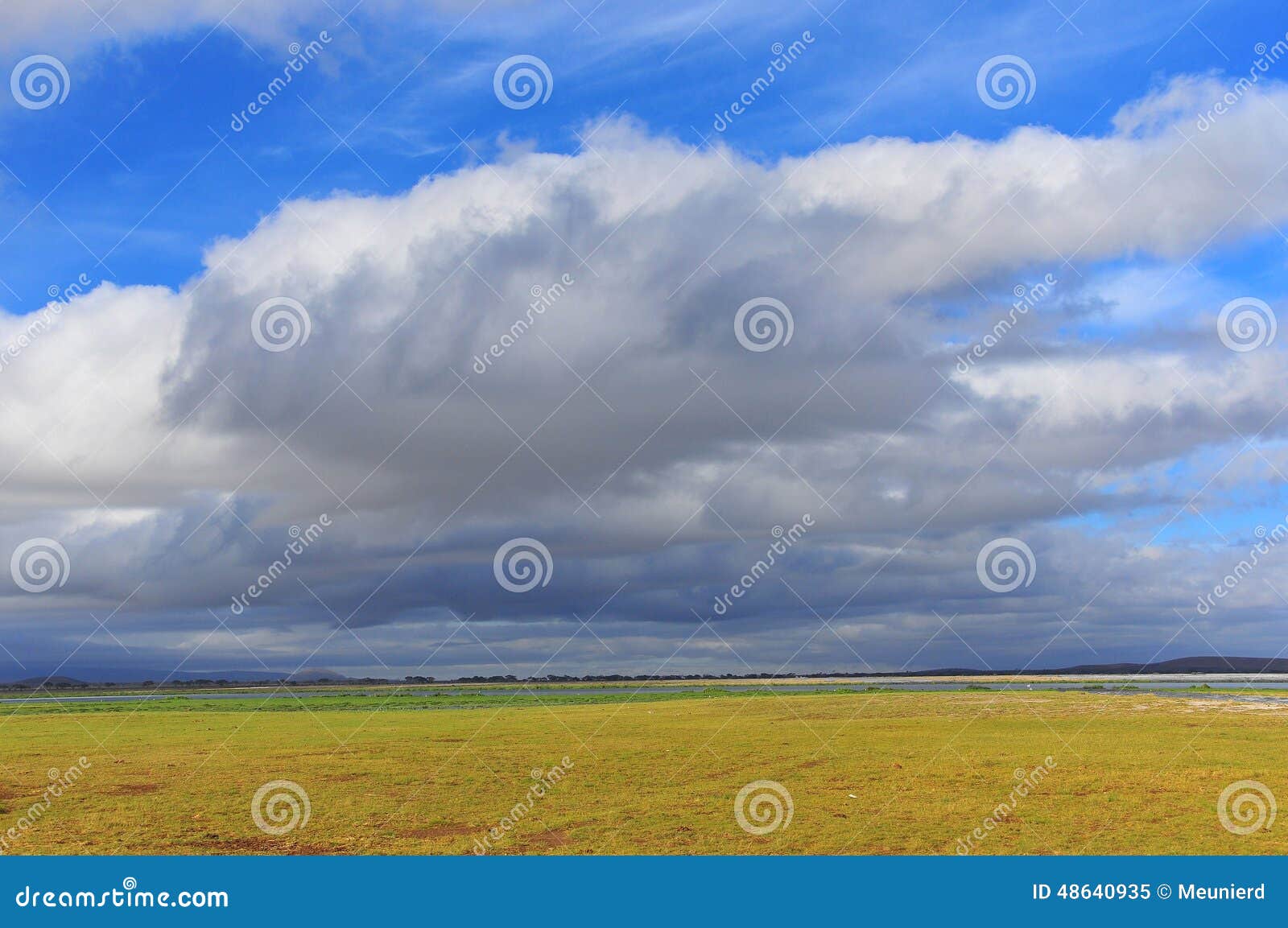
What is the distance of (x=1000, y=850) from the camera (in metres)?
21.5

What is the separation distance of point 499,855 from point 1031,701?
68.7m

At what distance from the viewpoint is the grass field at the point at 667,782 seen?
22.9 meters

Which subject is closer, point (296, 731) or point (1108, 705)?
point (296, 731)

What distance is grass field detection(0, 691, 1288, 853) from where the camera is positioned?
2292cm

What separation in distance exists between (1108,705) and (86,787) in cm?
6536

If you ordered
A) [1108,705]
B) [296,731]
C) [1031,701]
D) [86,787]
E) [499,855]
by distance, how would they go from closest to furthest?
[499,855] < [86,787] < [296,731] < [1108,705] < [1031,701]

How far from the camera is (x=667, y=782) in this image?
31188mm

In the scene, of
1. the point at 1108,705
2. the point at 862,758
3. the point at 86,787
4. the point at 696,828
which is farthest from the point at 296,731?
the point at 1108,705

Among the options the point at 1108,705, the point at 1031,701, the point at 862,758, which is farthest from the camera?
the point at 1031,701

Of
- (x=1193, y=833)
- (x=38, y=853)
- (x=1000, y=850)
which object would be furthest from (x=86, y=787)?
(x=1193, y=833)

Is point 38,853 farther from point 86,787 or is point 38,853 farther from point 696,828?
point 696,828

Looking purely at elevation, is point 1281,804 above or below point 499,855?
below

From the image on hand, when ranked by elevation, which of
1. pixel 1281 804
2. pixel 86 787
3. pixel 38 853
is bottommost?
pixel 1281 804

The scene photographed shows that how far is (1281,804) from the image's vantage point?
84.7 feet
